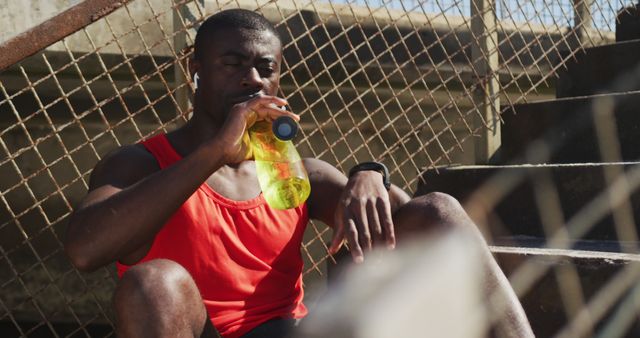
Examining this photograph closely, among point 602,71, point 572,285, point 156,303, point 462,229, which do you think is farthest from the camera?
point 602,71

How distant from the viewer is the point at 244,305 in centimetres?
256

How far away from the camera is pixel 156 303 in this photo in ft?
6.74

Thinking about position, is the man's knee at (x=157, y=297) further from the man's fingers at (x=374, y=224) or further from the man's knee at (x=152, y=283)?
the man's fingers at (x=374, y=224)

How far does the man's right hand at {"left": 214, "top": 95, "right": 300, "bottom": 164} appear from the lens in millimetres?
2398

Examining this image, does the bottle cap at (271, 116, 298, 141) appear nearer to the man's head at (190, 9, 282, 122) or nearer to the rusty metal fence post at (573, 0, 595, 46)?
the man's head at (190, 9, 282, 122)

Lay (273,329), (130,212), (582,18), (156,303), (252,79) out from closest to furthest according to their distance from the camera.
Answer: (156,303) → (130,212) → (273,329) → (252,79) → (582,18)

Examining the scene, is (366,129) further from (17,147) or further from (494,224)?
(17,147)

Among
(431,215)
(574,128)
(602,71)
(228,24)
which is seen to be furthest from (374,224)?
(602,71)

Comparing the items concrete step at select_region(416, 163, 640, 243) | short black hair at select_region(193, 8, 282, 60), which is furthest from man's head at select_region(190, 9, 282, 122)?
concrete step at select_region(416, 163, 640, 243)

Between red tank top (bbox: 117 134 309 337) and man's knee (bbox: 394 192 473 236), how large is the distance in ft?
1.32

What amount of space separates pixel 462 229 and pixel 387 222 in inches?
8.4

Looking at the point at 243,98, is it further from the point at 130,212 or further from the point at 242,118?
the point at 130,212

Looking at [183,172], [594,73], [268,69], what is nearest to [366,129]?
[594,73]

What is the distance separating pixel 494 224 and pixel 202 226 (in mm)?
1935
